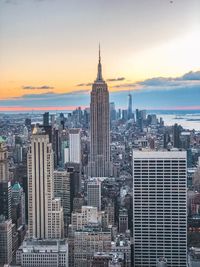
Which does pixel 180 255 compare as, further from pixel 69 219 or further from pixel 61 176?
pixel 61 176

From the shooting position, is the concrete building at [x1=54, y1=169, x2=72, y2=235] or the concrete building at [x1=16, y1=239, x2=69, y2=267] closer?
the concrete building at [x1=16, y1=239, x2=69, y2=267]

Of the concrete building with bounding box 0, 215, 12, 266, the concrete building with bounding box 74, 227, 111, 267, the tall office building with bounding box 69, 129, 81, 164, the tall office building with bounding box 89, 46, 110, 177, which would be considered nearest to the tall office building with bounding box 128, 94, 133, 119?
the tall office building with bounding box 89, 46, 110, 177

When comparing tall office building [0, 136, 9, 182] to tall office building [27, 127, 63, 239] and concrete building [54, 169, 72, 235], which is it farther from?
concrete building [54, 169, 72, 235]

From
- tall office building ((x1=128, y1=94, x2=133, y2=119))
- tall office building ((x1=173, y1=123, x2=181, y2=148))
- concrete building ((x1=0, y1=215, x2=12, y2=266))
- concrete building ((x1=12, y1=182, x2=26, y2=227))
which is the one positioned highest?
tall office building ((x1=128, y1=94, x2=133, y2=119))

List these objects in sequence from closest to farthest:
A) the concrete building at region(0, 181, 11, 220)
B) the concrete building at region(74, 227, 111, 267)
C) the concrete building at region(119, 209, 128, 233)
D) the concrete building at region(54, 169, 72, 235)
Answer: the concrete building at region(74, 227, 111, 267) → the concrete building at region(0, 181, 11, 220) → the concrete building at region(119, 209, 128, 233) → the concrete building at region(54, 169, 72, 235)

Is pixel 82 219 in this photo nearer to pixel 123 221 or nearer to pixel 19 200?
pixel 123 221

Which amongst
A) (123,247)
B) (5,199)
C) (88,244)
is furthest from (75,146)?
(123,247)

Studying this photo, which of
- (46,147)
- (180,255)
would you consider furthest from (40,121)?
(180,255)
